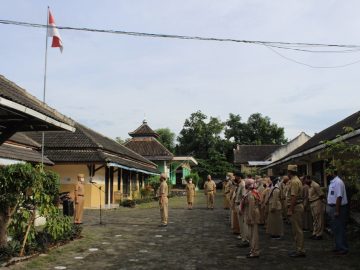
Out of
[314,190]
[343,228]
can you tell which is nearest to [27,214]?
[343,228]

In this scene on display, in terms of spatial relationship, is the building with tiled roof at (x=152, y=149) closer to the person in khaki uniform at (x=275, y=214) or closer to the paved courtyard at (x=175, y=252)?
the paved courtyard at (x=175, y=252)

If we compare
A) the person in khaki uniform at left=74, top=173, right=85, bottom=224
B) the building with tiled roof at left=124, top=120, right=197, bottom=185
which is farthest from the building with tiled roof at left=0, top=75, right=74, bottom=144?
the building with tiled roof at left=124, top=120, right=197, bottom=185

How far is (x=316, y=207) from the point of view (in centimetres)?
1164

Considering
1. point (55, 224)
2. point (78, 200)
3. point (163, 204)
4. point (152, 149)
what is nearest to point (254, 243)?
point (55, 224)

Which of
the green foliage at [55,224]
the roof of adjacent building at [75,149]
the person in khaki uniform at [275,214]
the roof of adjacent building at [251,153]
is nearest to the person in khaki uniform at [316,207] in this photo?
the person in khaki uniform at [275,214]

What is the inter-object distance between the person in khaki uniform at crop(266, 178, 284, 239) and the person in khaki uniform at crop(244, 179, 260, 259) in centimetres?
268

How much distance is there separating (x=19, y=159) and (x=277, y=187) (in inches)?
361

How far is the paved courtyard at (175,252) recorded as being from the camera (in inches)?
327

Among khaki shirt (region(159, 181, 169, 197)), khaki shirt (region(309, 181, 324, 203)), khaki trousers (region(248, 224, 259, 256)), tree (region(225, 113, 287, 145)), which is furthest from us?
tree (region(225, 113, 287, 145))

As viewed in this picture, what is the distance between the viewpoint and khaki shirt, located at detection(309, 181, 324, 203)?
38.4 feet

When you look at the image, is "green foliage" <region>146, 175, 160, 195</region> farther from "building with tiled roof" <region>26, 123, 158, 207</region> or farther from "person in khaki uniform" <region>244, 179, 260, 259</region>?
"person in khaki uniform" <region>244, 179, 260, 259</region>

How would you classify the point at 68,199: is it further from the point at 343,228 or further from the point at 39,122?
the point at 343,228

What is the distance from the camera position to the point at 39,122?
29.3ft

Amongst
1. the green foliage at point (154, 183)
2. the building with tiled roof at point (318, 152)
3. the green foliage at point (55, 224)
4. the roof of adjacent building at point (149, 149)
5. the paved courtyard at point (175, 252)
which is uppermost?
the roof of adjacent building at point (149, 149)
